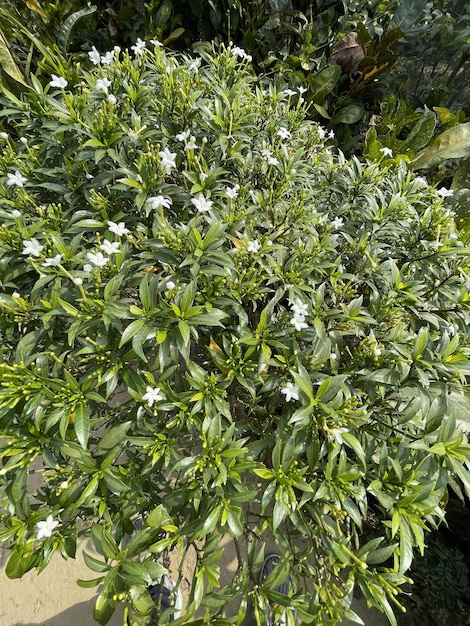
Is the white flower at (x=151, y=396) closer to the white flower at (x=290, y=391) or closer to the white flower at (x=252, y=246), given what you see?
the white flower at (x=290, y=391)

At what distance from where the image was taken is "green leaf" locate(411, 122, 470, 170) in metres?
3.15

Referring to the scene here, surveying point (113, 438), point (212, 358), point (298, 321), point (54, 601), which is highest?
point (298, 321)

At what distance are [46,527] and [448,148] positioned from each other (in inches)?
143

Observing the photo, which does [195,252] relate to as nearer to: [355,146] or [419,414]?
[419,414]

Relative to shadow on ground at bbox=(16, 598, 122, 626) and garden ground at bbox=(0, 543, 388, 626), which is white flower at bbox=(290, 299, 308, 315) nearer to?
garden ground at bbox=(0, 543, 388, 626)

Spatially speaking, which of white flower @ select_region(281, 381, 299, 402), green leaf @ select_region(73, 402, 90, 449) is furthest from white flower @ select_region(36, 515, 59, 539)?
white flower @ select_region(281, 381, 299, 402)

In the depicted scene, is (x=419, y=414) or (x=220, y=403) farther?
(x=419, y=414)

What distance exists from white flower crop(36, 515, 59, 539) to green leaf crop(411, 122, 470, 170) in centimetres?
337

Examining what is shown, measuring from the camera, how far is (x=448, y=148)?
126 inches

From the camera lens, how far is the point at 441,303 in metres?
1.59

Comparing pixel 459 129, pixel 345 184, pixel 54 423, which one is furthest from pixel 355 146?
pixel 54 423

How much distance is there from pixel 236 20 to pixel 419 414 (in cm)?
396

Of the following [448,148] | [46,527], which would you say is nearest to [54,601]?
[46,527]

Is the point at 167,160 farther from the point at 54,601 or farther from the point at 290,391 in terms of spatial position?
the point at 54,601
